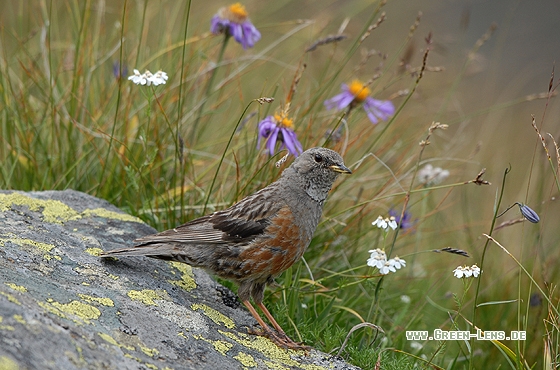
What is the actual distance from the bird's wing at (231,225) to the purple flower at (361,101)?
5.12 ft

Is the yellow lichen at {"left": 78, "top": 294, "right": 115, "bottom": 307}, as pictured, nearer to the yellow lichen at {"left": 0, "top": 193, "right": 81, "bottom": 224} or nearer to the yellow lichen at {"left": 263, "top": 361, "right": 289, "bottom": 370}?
the yellow lichen at {"left": 263, "top": 361, "right": 289, "bottom": 370}

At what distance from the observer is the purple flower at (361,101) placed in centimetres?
543

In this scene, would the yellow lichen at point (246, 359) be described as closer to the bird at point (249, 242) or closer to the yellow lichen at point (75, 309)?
the bird at point (249, 242)

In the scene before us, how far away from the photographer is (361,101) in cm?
546

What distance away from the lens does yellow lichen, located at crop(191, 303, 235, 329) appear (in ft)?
12.0

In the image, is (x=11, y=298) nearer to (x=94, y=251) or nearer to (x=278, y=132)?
(x=94, y=251)

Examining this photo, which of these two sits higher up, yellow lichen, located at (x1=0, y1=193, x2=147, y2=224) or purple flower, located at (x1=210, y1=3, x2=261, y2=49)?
purple flower, located at (x1=210, y1=3, x2=261, y2=49)

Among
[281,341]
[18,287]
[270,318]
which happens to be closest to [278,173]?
[270,318]

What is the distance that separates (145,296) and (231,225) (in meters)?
0.84

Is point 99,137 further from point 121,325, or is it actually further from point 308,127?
point 121,325

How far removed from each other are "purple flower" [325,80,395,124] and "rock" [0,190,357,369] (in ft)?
6.57

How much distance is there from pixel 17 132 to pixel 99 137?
0.65 m

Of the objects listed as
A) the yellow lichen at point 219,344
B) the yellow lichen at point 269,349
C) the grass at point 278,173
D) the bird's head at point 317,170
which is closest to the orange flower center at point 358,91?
the grass at point 278,173

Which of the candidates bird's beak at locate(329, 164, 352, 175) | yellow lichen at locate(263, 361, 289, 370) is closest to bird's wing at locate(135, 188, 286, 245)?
bird's beak at locate(329, 164, 352, 175)
